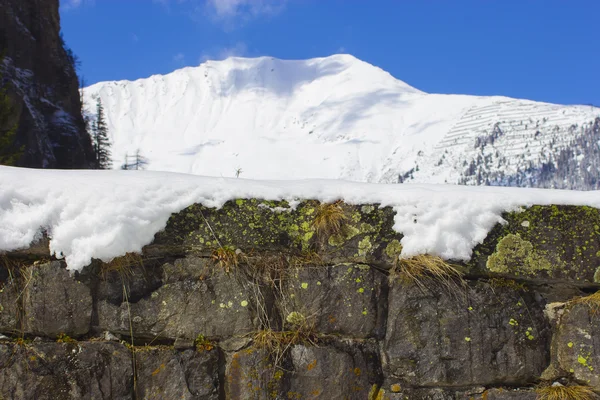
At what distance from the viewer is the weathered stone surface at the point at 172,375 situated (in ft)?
8.03

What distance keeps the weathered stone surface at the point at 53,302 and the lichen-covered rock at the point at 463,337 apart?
171cm

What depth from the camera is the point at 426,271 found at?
8.39 ft

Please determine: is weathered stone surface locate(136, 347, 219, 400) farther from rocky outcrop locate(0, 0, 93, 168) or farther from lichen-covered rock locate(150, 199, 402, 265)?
rocky outcrop locate(0, 0, 93, 168)

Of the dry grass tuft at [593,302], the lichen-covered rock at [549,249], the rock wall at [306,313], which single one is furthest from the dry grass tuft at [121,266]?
the dry grass tuft at [593,302]

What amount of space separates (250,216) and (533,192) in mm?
1709

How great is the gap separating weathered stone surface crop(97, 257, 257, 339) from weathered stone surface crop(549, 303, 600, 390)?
1728mm

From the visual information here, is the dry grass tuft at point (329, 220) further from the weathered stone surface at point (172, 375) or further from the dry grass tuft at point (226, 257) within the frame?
the weathered stone surface at point (172, 375)

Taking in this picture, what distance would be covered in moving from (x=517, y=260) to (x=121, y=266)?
2217 mm

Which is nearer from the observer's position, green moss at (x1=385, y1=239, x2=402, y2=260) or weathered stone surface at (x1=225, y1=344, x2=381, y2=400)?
weathered stone surface at (x1=225, y1=344, x2=381, y2=400)

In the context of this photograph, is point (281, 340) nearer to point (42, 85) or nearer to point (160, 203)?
point (160, 203)

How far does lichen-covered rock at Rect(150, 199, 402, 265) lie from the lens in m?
2.55

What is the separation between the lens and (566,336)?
2537 mm

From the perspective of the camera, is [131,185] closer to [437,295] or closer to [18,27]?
[437,295]

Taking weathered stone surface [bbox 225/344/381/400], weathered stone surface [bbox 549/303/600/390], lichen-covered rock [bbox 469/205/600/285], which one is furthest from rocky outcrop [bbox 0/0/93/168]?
weathered stone surface [bbox 549/303/600/390]
